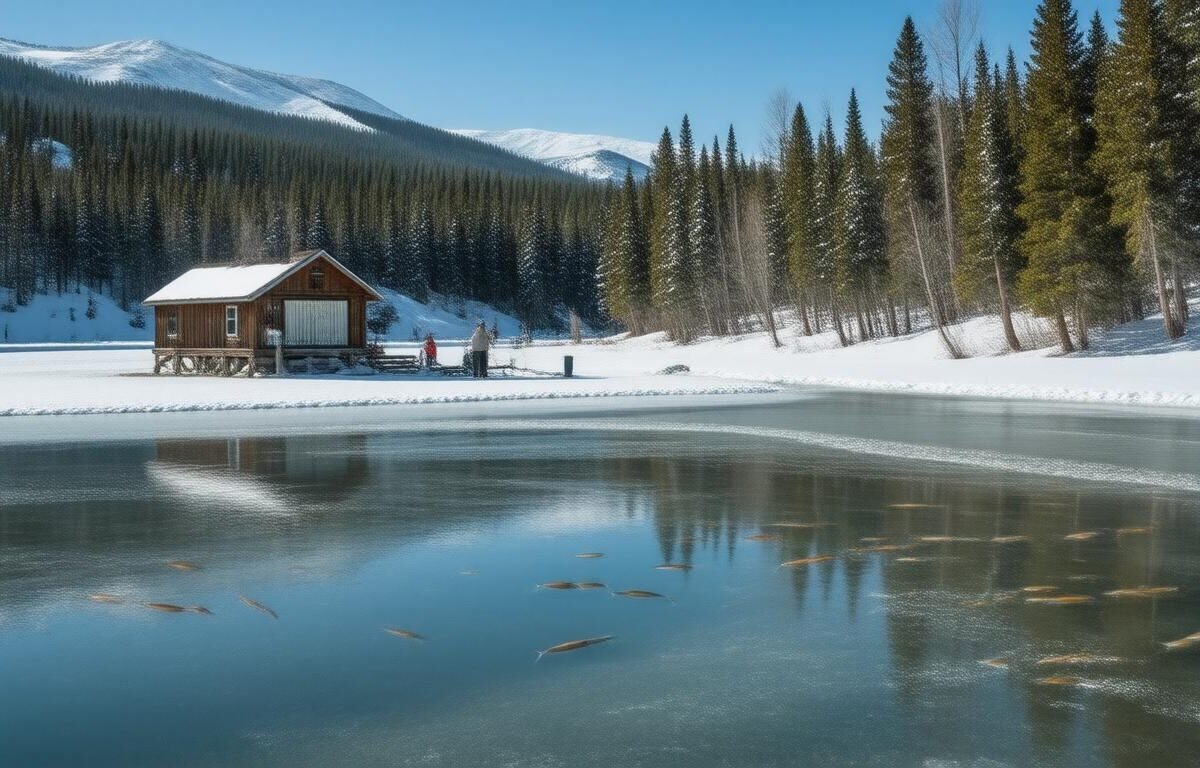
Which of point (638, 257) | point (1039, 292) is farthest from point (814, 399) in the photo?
point (638, 257)

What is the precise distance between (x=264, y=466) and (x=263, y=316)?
2743 centimetres

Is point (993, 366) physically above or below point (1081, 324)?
below

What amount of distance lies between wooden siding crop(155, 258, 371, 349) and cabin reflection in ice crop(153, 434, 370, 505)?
23.2 meters

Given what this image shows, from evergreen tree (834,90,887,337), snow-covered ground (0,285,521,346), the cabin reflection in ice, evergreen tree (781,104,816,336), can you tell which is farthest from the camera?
snow-covered ground (0,285,521,346)

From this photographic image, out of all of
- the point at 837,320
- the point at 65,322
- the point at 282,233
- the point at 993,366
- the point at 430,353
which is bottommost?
the point at 993,366

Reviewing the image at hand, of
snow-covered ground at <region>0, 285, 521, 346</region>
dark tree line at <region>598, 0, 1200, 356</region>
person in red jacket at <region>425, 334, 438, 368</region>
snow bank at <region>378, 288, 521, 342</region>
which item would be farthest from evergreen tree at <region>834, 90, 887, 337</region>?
snow bank at <region>378, 288, 521, 342</region>

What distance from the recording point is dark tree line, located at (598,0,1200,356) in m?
38.3

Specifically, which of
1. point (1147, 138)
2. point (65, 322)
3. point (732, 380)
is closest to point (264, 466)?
point (732, 380)

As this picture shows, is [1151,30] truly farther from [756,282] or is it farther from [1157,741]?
[1157,741]

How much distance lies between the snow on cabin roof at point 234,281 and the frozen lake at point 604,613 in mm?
26941

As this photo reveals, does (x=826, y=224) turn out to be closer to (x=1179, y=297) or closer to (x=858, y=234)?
(x=858, y=234)

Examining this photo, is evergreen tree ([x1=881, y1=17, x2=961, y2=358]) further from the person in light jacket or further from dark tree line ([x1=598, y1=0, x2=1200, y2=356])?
the person in light jacket

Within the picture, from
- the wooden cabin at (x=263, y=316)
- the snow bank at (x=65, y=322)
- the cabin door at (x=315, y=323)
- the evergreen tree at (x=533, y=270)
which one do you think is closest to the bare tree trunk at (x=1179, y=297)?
the wooden cabin at (x=263, y=316)

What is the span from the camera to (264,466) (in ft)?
50.8
